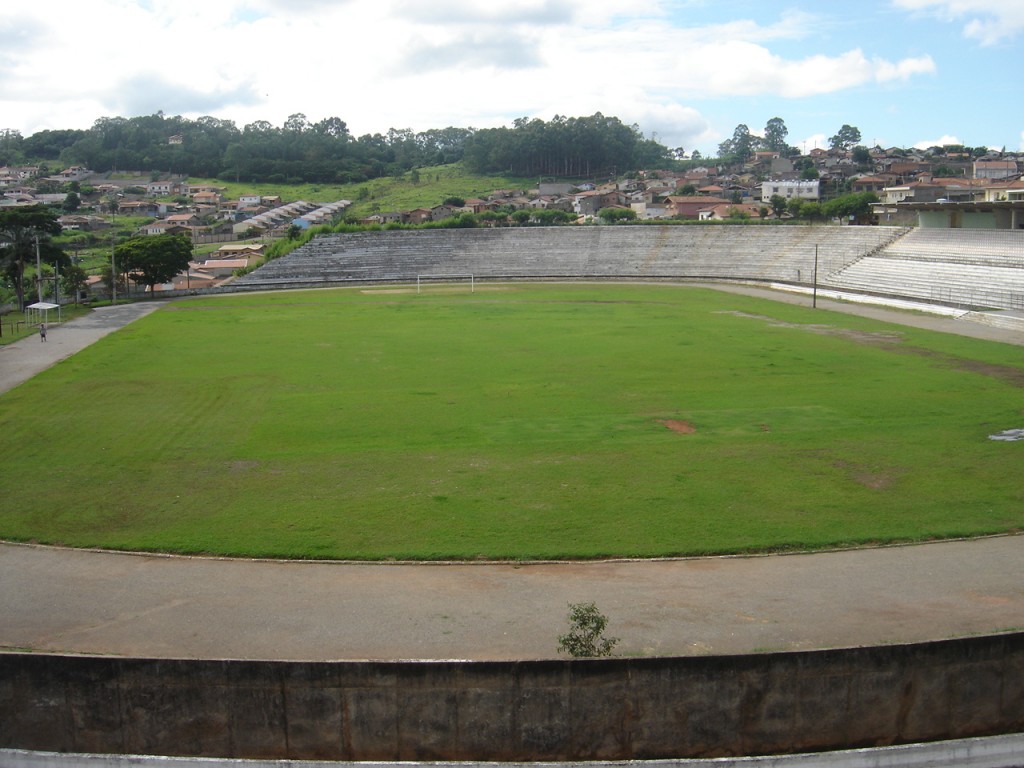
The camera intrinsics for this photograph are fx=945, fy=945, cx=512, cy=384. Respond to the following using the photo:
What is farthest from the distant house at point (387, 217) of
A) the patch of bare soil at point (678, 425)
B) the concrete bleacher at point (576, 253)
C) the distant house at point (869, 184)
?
the patch of bare soil at point (678, 425)

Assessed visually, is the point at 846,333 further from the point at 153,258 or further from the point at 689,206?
the point at 689,206

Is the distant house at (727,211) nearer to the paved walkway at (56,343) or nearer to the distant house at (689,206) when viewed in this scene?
the distant house at (689,206)

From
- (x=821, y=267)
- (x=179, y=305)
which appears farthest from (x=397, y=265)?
(x=821, y=267)

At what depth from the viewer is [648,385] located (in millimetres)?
24891

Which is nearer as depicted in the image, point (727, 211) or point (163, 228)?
point (727, 211)

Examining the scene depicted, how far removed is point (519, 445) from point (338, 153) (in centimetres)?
14319

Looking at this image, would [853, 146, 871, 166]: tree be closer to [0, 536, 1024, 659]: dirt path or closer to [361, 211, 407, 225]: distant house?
[361, 211, 407, 225]: distant house

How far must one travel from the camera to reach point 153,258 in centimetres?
5969

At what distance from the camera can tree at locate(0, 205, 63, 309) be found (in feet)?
168

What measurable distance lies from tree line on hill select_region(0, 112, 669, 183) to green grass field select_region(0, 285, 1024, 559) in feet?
373

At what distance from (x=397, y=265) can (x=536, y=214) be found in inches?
826

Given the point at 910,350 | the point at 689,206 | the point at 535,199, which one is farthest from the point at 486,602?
the point at 535,199

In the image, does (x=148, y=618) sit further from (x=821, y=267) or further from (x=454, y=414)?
(x=821, y=267)

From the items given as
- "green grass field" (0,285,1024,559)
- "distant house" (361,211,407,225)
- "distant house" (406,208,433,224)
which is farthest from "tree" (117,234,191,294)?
"distant house" (406,208,433,224)
